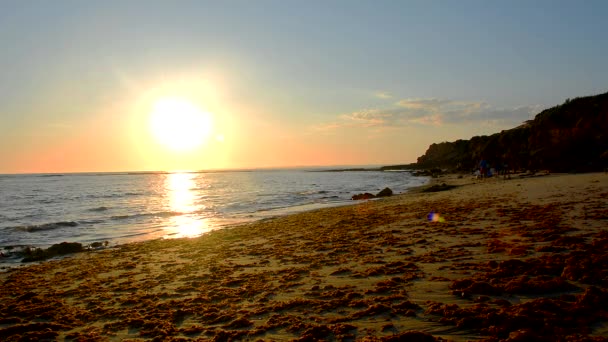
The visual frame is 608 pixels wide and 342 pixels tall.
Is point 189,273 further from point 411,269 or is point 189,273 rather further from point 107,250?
point 107,250

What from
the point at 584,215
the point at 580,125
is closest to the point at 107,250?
the point at 584,215

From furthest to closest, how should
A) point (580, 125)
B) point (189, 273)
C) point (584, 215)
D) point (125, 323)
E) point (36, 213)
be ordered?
point (580, 125)
point (36, 213)
point (584, 215)
point (189, 273)
point (125, 323)

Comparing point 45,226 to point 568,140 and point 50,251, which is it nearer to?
point 50,251

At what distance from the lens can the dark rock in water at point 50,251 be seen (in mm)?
12495

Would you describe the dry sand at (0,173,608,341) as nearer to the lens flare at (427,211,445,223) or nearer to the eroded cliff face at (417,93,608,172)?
the lens flare at (427,211,445,223)

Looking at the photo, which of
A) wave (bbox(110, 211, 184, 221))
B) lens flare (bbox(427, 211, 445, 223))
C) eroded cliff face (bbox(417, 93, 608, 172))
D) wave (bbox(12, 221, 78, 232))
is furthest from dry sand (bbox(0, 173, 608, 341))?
eroded cliff face (bbox(417, 93, 608, 172))

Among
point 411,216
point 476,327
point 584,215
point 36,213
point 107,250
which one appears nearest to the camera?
point 476,327

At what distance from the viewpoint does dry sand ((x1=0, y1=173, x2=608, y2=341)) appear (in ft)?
14.9

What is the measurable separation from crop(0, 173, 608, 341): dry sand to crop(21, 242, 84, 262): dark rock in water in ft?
6.19

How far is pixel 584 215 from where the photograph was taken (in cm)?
1018

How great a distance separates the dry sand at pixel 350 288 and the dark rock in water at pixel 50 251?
1.89 meters

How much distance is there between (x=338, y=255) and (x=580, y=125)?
3438cm

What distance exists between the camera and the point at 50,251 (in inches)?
513

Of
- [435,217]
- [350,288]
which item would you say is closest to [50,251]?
[350,288]
